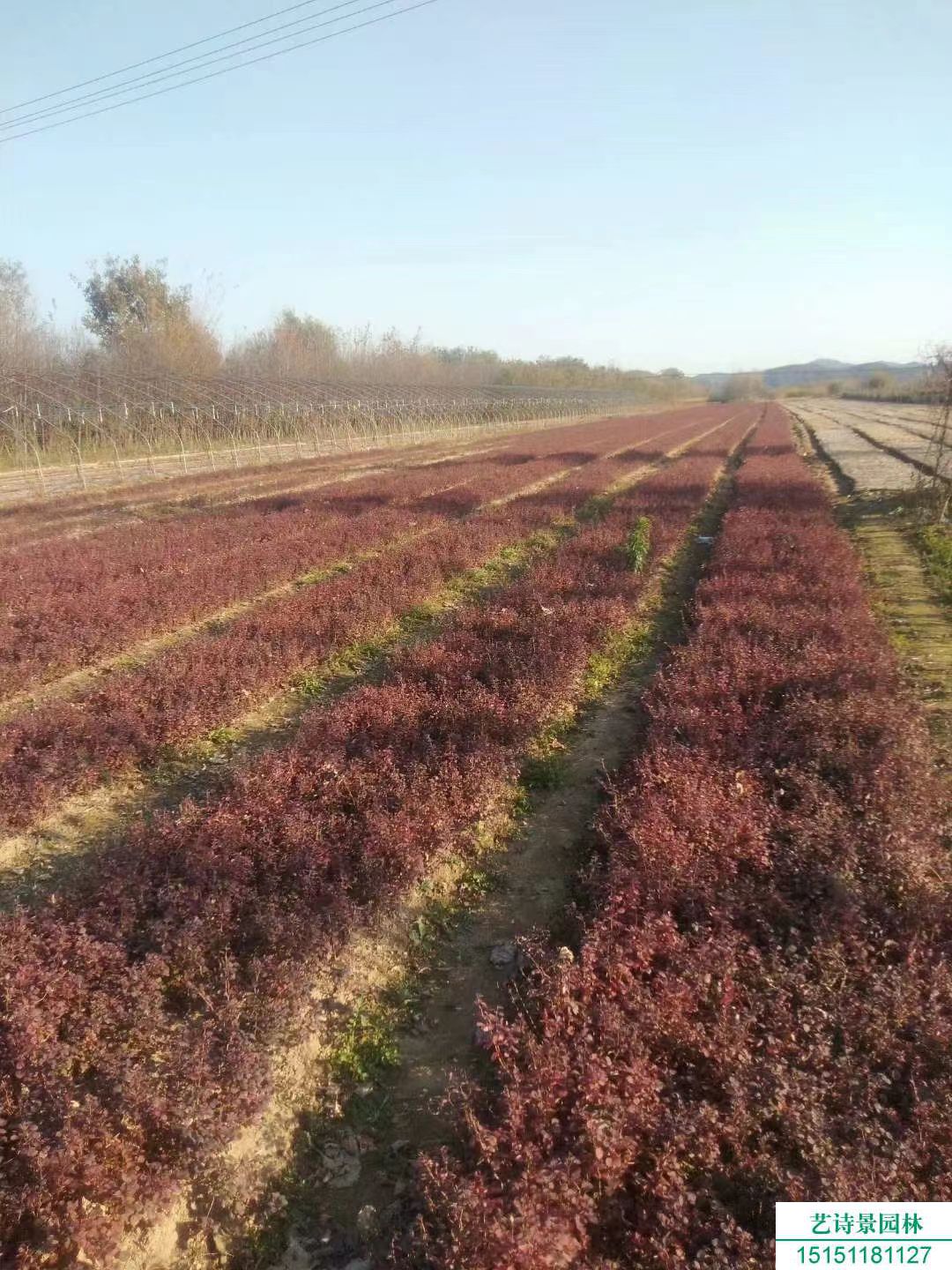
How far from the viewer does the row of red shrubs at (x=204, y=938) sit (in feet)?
9.64

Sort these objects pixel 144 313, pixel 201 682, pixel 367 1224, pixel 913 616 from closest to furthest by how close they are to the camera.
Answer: pixel 367 1224 < pixel 201 682 < pixel 913 616 < pixel 144 313

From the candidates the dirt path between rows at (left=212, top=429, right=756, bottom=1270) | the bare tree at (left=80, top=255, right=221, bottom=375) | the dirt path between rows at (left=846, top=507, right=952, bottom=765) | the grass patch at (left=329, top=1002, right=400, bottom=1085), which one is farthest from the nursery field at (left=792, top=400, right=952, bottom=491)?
the bare tree at (left=80, top=255, right=221, bottom=375)

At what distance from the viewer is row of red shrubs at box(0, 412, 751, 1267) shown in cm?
294

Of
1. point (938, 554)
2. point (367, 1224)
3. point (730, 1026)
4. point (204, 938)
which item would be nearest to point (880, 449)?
point (938, 554)

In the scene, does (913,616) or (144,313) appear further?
(144,313)

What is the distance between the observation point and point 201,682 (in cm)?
754

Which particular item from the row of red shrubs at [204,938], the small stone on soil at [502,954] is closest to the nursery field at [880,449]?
the row of red shrubs at [204,938]

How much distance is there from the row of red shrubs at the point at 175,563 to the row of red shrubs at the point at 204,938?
157 inches

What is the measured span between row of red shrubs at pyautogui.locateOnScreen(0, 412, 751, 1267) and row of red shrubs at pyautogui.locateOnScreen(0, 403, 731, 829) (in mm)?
1245

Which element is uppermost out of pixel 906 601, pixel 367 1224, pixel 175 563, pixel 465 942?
pixel 175 563

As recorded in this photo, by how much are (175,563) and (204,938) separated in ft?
30.7

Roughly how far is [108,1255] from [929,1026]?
3.56m

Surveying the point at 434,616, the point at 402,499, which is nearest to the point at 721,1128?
the point at 434,616

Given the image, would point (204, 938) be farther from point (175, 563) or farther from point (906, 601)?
point (906, 601)
